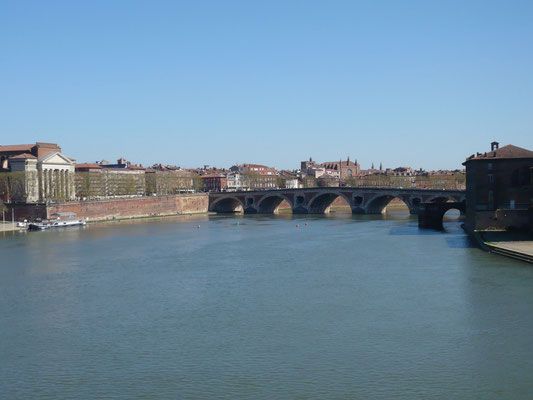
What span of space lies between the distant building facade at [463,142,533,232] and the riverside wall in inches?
1237

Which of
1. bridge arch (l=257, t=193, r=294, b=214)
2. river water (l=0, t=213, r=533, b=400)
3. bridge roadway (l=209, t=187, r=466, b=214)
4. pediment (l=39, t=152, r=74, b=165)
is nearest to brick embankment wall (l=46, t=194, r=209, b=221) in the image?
bridge roadway (l=209, t=187, r=466, b=214)

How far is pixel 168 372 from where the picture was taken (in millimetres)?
13375

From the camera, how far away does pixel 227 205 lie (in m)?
73.9

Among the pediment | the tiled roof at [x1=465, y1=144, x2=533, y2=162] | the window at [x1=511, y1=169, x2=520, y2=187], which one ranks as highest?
the pediment

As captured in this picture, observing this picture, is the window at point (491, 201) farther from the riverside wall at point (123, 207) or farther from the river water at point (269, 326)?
the riverside wall at point (123, 207)

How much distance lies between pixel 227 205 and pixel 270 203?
486 centimetres

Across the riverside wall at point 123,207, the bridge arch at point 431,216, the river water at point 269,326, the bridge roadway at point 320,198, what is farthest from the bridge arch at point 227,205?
the river water at point 269,326

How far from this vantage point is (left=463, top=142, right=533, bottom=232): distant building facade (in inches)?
1369

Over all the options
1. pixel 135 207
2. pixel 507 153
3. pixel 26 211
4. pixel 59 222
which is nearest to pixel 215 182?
pixel 135 207

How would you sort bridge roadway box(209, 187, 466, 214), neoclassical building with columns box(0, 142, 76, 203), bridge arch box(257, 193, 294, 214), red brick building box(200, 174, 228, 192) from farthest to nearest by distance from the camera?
red brick building box(200, 174, 228, 192)
bridge arch box(257, 193, 294, 214)
neoclassical building with columns box(0, 142, 76, 203)
bridge roadway box(209, 187, 466, 214)

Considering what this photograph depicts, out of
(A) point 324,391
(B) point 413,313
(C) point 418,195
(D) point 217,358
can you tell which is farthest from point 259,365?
(C) point 418,195

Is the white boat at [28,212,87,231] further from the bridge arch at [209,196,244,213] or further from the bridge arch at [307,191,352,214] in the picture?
the bridge arch at [307,191,352,214]

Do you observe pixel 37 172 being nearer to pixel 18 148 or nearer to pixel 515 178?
pixel 18 148

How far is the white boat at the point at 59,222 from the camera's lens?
161ft
